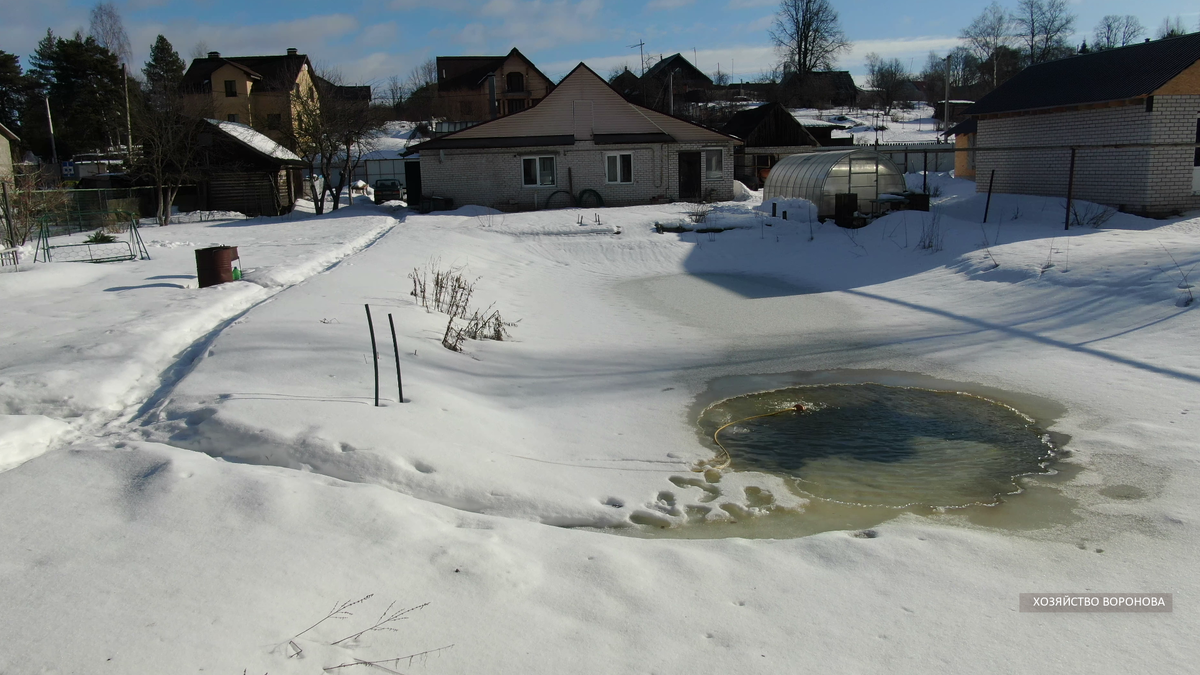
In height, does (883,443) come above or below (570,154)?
below

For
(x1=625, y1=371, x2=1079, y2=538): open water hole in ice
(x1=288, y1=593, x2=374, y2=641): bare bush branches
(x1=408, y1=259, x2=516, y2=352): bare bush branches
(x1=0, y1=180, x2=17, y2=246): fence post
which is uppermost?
(x1=0, y1=180, x2=17, y2=246): fence post

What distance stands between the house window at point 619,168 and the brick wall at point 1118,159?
534 inches

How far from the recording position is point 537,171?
30.9m

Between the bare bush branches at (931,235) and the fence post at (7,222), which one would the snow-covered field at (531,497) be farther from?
the fence post at (7,222)

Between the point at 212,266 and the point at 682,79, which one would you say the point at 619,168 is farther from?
the point at 682,79

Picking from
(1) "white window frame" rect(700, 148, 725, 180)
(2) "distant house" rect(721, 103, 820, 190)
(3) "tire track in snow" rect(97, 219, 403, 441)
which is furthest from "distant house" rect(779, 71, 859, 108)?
(3) "tire track in snow" rect(97, 219, 403, 441)

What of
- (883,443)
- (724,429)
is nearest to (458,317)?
(724,429)

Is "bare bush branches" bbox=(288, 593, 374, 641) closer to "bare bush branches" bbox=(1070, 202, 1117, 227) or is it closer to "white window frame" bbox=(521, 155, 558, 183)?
"bare bush branches" bbox=(1070, 202, 1117, 227)

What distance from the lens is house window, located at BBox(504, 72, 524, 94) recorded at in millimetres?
64062

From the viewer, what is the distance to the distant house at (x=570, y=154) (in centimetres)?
3044

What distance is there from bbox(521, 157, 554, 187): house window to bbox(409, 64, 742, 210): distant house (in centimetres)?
4

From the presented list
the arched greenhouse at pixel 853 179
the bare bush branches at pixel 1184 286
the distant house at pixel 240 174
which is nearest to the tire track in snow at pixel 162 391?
the bare bush branches at pixel 1184 286

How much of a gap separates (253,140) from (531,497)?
32.9 m

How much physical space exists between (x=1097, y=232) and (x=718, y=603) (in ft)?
49.6
